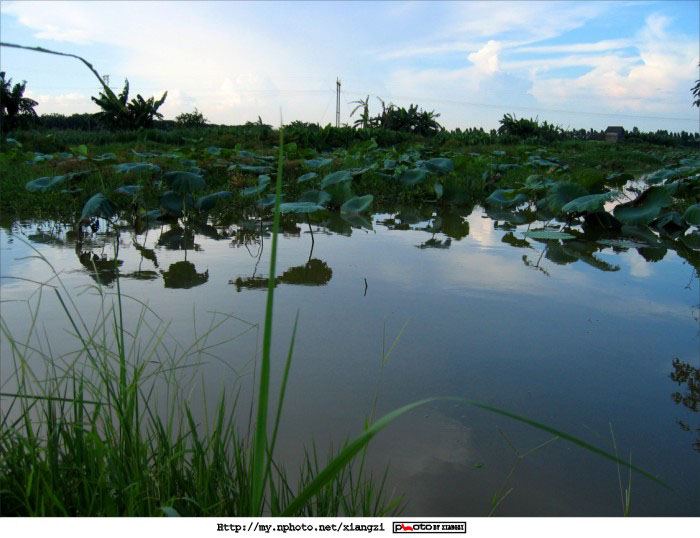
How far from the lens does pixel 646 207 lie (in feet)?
11.9

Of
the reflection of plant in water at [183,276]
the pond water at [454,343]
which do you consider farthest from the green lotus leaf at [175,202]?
the reflection of plant in water at [183,276]

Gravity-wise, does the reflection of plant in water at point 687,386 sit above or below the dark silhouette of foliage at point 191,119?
below

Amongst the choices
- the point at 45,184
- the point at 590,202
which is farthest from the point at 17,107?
the point at 590,202

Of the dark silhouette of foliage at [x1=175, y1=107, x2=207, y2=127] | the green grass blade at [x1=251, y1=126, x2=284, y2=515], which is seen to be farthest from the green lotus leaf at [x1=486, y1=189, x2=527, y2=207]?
the dark silhouette of foliage at [x1=175, y1=107, x2=207, y2=127]

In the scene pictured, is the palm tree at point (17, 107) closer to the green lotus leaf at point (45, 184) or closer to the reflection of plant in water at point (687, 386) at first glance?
the green lotus leaf at point (45, 184)

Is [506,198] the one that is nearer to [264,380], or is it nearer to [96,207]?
[96,207]

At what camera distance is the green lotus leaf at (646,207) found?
3527 mm

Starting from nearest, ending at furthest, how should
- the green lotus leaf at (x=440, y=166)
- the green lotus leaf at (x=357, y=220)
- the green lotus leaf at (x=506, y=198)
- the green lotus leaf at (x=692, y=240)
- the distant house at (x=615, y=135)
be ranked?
the green lotus leaf at (x=692, y=240) < the green lotus leaf at (x=357, y=220) < the green lotus leaf at (x=506, y=198) < the green lotus leaf at (x=440, y=166) < the distant house at (x=615, y=135)

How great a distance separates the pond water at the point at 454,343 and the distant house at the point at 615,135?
79.3 ft

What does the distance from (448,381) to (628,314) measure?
3.04 ft

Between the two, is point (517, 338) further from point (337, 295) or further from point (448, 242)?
point (448, 242)

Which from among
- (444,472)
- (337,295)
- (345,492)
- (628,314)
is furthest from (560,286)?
(345,492)

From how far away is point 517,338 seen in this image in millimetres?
1694
